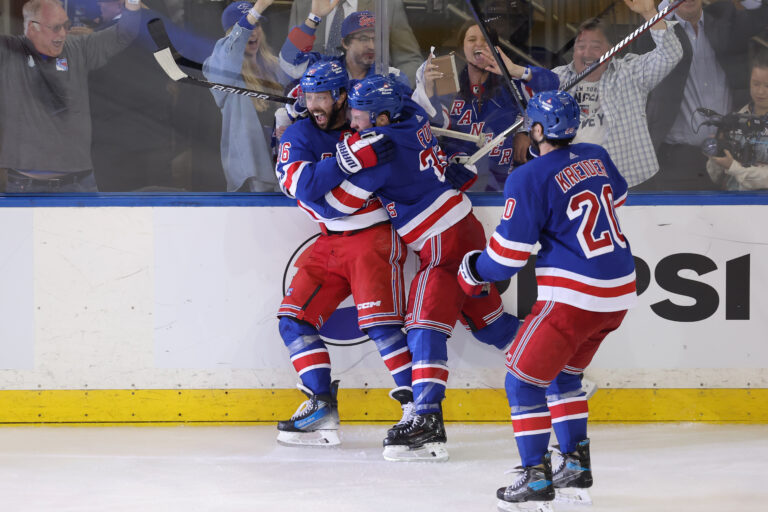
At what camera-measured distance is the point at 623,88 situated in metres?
3.54

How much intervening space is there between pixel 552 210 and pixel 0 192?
2.20m

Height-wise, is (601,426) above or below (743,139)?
below

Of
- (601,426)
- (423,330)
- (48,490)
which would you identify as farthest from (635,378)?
(48,490)

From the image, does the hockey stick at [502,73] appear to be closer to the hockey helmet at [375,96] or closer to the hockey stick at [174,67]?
the hockey helmet at [375,96]

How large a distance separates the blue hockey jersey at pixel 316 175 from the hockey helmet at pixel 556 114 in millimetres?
847

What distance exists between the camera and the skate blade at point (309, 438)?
3252 mm

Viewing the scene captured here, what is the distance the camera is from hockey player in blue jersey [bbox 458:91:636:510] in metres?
2.43

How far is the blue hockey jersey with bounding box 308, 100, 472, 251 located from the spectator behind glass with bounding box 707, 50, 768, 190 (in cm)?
102

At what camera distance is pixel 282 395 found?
3514 millimetres

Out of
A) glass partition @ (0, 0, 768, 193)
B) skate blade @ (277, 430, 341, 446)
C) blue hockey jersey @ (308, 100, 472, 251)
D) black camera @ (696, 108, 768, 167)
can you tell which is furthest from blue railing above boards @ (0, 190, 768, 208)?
→ skate blade @ (277, 430, 341, 446)

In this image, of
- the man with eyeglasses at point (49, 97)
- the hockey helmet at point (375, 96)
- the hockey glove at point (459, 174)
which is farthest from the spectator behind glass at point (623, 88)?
the man with eyeglasses at point (49, 97)

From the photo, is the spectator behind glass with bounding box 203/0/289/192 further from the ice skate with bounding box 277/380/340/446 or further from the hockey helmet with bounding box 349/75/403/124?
the ice skate with bounding box 277/380/340/446

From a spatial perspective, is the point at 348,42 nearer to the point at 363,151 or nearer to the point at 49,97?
the point at 363,151

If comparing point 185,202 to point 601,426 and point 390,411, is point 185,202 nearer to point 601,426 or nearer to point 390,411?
point 390,411
